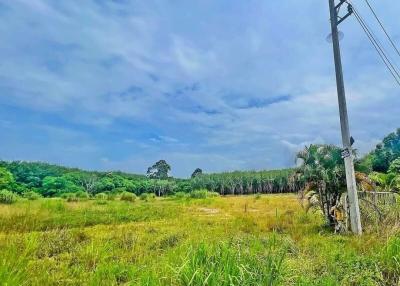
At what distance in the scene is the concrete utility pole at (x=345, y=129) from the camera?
1231cm

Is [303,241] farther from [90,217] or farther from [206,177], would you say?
[206,177]

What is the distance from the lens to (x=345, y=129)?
41.2 feet

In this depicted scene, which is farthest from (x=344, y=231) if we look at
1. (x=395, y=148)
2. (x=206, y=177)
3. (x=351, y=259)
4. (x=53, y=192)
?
(x=206, y=177)

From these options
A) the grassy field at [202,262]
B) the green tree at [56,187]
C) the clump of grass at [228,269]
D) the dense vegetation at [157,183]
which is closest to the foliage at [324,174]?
the grassy field at [202,262]

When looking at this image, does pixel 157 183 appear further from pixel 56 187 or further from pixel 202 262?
pixel 202 262

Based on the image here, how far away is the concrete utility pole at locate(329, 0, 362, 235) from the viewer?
40.4ft

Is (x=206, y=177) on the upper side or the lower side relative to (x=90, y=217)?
upper

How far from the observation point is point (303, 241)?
34.8 ft

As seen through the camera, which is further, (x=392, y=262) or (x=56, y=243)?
(x=56, y=243)

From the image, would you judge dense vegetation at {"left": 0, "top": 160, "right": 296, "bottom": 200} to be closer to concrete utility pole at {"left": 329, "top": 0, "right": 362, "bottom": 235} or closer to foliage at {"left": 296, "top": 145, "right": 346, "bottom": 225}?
foliage at {"left": 296, "top": 145, "right": 346, "bottom": 225}

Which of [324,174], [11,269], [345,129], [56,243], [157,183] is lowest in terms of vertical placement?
[56,243]

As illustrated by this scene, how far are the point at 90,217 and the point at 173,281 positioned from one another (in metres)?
15.8

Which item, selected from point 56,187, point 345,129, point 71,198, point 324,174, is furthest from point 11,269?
point 56,187

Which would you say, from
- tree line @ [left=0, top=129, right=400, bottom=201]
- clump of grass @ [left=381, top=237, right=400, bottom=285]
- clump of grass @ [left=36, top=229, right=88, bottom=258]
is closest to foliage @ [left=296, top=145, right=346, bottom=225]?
tree line @ [left=0, top=129, right=400, bottom=201]
